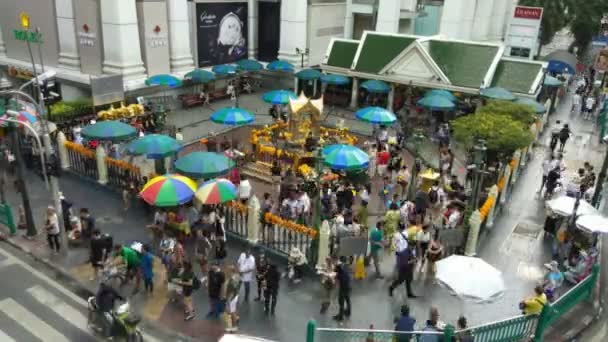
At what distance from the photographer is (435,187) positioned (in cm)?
1723

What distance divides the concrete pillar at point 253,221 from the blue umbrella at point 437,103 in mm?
12950

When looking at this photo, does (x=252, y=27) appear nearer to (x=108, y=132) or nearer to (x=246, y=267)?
(x=108, y=132)

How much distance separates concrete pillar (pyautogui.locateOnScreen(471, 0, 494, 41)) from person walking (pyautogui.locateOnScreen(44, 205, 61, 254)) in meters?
40.9

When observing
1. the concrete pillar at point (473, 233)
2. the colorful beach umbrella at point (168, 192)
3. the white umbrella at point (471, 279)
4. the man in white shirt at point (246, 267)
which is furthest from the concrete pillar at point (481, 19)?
the man in white shirt at point (246, 267)

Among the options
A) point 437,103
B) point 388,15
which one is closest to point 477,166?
point 437,103

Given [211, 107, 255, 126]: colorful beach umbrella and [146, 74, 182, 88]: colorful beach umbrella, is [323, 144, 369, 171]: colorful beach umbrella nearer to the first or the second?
[211, 107, 255, 126]: colorful beach umbrella

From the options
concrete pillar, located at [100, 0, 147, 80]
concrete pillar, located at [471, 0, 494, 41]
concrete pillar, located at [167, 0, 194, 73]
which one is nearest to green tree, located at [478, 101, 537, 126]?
concrete pillar, located at [100, 0, 147, 80]

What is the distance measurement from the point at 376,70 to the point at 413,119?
3.54 m

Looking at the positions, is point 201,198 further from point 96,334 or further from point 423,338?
point 423,338

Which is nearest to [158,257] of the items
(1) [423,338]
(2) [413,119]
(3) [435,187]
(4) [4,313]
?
(4) [4,313]

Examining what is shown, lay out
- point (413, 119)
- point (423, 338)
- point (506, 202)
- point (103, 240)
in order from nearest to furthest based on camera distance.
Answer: point (423, 338) < point (103, 240) < point (506, 202) < point (413, 119)

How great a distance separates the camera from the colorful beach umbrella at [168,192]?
1342 centimetres

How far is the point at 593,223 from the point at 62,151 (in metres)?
17.9

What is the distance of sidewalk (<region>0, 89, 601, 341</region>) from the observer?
1180 cm
